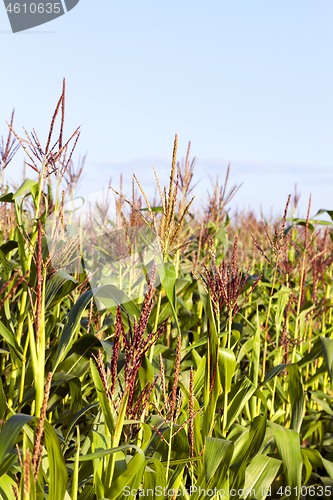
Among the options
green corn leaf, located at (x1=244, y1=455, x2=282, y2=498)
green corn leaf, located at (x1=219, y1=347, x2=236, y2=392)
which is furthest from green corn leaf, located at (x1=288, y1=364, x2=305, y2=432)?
green corn leaf, located at (x1=219, y1=347, x2=236, y2=392)

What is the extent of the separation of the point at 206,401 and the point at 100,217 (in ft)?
5.87

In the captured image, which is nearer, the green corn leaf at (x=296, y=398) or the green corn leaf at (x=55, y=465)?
the green corn leaf at (x=55, y=465)

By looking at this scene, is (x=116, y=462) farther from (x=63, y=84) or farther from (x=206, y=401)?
(x=63, y=84)

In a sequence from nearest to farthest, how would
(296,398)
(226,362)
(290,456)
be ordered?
(226,362), (290,456), (296,398)

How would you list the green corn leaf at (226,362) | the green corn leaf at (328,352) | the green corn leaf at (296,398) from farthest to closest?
the green corn leaf at (296,398)
the green corn leaf at (328,352)
the green corn leaf at (226,362)

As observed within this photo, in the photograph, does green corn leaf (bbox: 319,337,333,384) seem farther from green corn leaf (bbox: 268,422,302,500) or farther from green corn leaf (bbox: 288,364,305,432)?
green corn leaf (bbox: 268,422,302,500)

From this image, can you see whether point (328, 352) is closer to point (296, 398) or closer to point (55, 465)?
point (296, 398)

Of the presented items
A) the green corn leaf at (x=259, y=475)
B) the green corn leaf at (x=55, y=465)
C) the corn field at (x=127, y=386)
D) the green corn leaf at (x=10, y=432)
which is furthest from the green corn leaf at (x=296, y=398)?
the green corn leaf at (x=10, y=432)

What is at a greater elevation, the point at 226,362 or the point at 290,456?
the point at 226,362

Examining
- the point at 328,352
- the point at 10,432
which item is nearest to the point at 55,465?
the point at 10,432

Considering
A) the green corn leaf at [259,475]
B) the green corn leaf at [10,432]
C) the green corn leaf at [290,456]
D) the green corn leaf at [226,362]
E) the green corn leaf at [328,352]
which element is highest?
the green corn leaf at [10,432]

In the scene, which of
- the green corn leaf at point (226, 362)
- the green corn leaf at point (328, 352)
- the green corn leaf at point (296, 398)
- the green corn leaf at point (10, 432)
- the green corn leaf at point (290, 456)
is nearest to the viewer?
the green corn leaf at point (10, 432)

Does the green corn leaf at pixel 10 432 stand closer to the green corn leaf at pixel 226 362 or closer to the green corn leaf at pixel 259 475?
the green corn leaf at pixel 226 362

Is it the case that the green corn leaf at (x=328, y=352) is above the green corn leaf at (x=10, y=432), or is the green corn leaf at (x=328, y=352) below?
below
